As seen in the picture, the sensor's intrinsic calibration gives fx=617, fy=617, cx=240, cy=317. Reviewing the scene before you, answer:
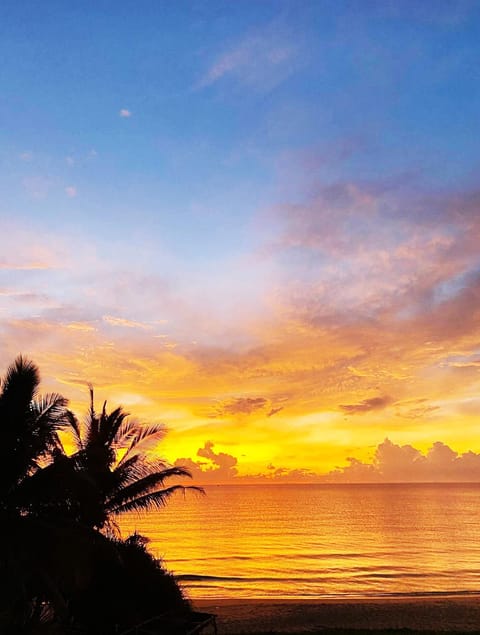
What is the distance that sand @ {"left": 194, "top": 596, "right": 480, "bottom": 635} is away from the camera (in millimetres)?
25781

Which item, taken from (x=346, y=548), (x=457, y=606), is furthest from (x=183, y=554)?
(x=457, y=606)

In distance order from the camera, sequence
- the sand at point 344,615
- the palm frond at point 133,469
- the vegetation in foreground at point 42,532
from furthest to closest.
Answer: the sand at point 344,615 → the palm frond at point 133,469 → the vegetation in foreground at point 42,532

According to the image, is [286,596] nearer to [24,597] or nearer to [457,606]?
[457,606]

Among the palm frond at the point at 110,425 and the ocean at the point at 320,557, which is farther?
the ocean at the point at 320,557

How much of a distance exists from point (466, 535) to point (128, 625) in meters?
78.8

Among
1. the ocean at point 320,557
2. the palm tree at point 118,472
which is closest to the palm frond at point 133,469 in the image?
the palm tree at point 118,472

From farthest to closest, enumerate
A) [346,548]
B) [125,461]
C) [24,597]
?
[346,548], [125,461], [24,597]

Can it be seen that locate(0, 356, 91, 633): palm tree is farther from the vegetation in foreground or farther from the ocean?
the ocean

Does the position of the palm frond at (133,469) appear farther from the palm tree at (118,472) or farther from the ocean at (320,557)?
the ocean at (320,557)

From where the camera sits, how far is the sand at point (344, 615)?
25.8 meters

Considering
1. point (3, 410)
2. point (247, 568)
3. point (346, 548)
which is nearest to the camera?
point (3, 410)

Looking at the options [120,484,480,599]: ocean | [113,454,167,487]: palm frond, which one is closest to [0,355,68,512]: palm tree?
[113,454,167,487]: palm frond

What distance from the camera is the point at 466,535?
8344 cm

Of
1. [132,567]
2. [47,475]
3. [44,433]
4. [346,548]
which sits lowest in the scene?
[346,548]
